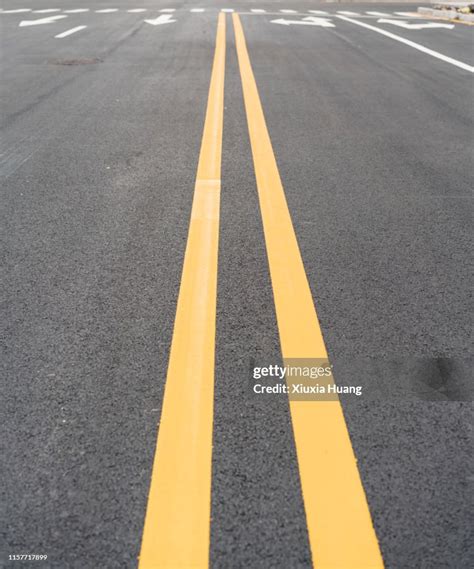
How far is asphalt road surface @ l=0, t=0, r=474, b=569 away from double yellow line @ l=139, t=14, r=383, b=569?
24 mm

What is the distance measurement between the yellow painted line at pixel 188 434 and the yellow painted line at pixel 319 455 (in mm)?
324

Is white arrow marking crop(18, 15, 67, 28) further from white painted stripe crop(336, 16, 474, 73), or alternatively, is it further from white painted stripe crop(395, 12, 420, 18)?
white painted stripe crop(395, 12, 420, 18)

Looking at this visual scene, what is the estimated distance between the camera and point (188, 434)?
7.00ft

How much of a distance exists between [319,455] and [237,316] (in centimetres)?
96

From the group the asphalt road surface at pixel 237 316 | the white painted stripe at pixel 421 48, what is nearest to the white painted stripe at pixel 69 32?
the asphalt road surface at pixel 237 316

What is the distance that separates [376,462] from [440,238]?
2095mm

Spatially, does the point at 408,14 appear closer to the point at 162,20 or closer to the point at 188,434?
the point at 162,20

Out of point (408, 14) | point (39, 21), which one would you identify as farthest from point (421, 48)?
point (39, 21)

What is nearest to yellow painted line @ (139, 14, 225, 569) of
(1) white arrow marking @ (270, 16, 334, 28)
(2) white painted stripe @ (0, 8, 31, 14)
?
(1) white arrow marking @ (270, 16, 334, 28)

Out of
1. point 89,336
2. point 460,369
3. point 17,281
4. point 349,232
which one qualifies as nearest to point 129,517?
point 89,336

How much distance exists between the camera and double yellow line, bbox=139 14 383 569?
68.0 inches

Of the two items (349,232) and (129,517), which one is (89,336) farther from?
(349,232)

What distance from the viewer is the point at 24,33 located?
550 inches

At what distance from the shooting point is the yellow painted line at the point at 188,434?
1.74m
